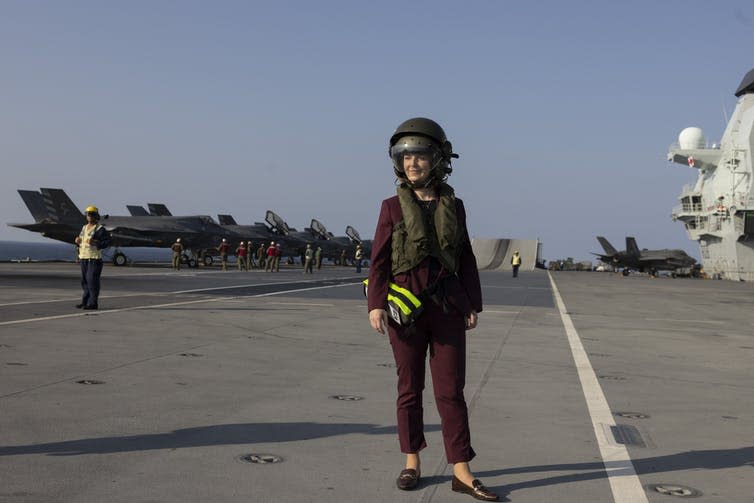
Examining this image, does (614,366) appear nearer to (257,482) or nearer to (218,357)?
(218,357)

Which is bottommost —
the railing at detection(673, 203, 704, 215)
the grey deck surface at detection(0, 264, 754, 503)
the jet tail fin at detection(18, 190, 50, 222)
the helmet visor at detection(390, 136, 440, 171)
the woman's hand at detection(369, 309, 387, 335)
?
the grey deck surface at detection(0, 264, 754, 503)

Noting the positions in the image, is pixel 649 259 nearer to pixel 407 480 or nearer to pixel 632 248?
pixel 632 248

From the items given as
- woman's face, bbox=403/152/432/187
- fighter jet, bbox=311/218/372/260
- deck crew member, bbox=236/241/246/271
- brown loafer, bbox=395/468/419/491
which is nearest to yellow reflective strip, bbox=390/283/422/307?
woman's face, bbox=403/152/432/187

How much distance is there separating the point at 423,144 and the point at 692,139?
235ft

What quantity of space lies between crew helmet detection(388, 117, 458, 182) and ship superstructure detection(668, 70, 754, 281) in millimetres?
56874


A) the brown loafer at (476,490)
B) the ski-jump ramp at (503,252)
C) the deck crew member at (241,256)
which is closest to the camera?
the brown loafer at (476,490)

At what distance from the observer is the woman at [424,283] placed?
4152mm

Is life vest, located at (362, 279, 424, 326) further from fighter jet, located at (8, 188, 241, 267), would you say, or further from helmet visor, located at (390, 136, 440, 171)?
fighter jet, located at (8, 188, 241, 267)

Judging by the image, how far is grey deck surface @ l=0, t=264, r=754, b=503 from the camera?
3.90 meters

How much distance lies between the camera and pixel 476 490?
12.4ft

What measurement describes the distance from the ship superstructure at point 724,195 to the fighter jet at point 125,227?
1535 inches

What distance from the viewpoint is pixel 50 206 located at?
150ft

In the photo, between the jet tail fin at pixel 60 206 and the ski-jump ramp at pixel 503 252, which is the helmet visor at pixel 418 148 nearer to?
the jet tail fin at pixel 60 206

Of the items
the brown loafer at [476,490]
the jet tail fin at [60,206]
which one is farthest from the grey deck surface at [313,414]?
the jet tail fin at [60,206]
